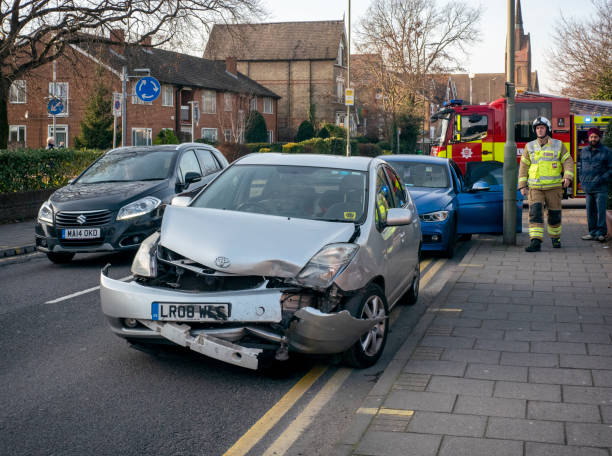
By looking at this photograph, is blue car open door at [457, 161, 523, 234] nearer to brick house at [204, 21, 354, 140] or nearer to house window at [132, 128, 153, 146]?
house window at [132, 128, 153, 146]

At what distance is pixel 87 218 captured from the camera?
1063 cm

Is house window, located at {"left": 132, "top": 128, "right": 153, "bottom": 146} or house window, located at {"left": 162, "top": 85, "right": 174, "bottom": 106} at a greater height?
house window, located at {"left": 162, "top": 85, "right": 174, "bottom": 106}

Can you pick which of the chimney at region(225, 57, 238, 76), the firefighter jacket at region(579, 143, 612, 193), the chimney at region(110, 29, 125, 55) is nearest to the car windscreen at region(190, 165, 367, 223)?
the firefighter jacket at region(579, 143, 612, 193)


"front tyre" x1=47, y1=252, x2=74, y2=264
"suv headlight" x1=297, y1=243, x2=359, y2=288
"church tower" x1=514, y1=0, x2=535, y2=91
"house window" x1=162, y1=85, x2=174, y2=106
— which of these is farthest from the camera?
"church tower" x1=514, y1=0, x2=535, y2=91

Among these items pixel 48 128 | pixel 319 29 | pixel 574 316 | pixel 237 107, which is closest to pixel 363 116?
pixel 319 29

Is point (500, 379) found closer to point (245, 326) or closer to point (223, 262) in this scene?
point (245, 326)

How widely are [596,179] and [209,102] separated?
4826 centimetres

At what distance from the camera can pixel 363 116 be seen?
276ft

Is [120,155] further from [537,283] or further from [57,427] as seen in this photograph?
[57,427]

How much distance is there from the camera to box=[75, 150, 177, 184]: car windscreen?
1184cm

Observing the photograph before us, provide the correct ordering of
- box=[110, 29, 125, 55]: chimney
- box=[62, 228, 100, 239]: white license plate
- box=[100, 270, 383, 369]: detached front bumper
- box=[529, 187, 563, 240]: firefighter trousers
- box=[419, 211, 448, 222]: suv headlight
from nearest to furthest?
box=[100, 270, 383, 369]: detached front bumper → box=[62, 228, 100, 239]: white license plate → box=[419, 211, 448, 222]: suv headlight → box=[529, 187, 563, 240]: firefighter trousers → box=[110, 29, 125, 55]: chimney

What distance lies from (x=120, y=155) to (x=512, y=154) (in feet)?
21.1

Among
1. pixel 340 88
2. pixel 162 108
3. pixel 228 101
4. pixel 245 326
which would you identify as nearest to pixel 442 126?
pixel 245 326

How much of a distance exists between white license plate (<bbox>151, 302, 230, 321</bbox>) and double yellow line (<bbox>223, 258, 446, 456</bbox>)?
27.7 inches
